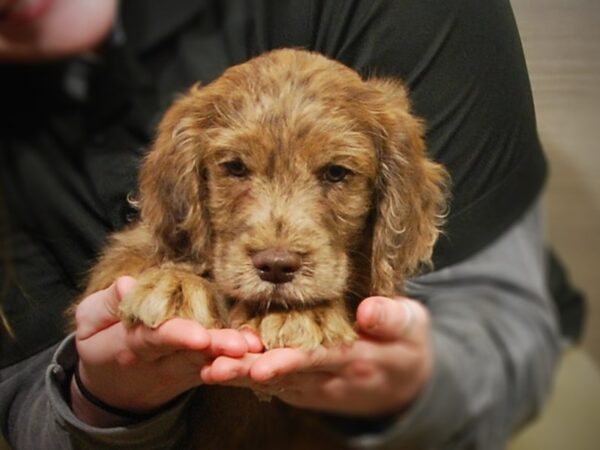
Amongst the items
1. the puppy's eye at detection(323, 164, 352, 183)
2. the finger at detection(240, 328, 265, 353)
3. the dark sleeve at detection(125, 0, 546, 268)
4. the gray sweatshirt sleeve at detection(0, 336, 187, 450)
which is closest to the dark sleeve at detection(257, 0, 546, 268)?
the dark sleeve at detection(125, 0, 546, 268)

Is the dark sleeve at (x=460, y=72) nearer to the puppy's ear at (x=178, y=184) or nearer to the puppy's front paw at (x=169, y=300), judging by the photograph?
the puppy's ear at (x=178, y=184)

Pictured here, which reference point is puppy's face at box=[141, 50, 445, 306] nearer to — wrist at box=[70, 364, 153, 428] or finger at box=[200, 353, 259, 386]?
finger at box=[200, 353, 259, 386]

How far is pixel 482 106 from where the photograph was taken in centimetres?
86

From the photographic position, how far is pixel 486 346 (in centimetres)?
88

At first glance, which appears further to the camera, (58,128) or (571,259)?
(571,259)

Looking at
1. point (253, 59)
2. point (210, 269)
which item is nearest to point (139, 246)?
point (210, 269)

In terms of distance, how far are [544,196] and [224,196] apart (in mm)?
351

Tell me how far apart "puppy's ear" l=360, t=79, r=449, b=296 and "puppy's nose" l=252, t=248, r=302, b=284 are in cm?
11

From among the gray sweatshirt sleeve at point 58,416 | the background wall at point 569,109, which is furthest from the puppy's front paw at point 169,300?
the background wall at point 569,109

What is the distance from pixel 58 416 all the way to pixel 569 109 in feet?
2.17

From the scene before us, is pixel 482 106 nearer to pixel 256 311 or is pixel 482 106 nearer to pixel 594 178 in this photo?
pixel 594 178

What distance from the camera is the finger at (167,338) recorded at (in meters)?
0.82

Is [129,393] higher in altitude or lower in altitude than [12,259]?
lower

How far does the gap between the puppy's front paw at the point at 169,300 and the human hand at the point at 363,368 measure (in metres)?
0.07
